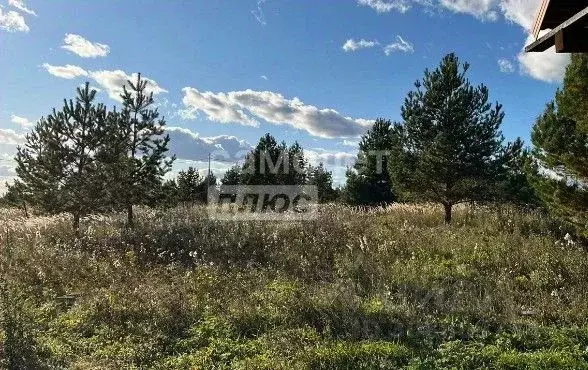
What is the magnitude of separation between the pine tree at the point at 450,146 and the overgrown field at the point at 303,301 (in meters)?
2.95

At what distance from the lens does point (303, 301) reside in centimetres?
749

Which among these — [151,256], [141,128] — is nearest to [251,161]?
[141,128]

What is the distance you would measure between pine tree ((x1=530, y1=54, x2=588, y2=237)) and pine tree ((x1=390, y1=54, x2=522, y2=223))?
2.72 m

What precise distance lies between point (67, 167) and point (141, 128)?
2.77 metres

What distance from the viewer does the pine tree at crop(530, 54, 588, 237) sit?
36.1 ft

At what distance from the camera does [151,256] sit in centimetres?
1182

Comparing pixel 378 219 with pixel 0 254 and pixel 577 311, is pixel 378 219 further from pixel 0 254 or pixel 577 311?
pixel 0 254

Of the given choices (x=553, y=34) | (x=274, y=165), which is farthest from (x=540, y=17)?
(x=274, y=165)

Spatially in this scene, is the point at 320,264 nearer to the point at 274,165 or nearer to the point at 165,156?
the point at 165,156

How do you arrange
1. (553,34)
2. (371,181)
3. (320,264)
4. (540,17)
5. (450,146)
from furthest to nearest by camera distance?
(371,181) < (450,146) < (320,264) < (540,17) < (553,34)

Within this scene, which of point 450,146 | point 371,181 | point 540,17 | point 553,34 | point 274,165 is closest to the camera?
point 553,34

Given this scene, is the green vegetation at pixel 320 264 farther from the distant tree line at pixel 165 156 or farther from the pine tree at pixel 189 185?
the pine tree at pixel 189 185

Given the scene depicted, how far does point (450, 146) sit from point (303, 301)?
999cm

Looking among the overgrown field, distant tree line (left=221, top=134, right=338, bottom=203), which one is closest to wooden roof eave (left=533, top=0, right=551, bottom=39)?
the overgrown field
